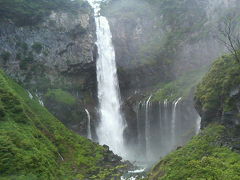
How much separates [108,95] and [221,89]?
95.8ft

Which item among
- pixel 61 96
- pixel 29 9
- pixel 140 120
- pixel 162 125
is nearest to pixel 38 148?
pixel 61 96

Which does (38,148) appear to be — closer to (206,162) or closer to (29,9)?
(206,162)

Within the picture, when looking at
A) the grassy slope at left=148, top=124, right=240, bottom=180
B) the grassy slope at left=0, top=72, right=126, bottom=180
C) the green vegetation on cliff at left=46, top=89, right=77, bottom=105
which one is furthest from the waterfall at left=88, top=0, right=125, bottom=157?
the grassy slope at left=148, top=124, right=240, bottom=180

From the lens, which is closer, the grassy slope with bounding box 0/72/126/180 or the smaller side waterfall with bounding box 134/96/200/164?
the grassy slope with bounding box 0/72/126/180

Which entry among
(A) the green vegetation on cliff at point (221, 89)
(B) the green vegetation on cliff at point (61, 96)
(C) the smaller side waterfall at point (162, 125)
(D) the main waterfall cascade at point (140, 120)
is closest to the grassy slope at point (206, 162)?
(A) the green vegetation on cliff at point (221, 89)

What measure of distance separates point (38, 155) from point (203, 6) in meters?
46.3

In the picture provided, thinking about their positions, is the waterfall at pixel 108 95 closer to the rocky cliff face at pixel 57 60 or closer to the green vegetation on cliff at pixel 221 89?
the rocky cliff face at pixel 57 60

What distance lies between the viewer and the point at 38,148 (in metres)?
29.2

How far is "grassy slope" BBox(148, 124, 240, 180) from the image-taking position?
1700cm

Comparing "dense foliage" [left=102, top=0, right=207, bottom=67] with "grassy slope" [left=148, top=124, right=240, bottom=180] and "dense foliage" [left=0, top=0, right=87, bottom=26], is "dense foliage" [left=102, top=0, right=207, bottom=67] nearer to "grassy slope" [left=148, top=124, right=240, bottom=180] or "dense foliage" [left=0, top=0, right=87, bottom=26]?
"dense foliage" [left=0, top=0, right=87, bottom=26]

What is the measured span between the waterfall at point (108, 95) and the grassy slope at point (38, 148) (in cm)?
1102

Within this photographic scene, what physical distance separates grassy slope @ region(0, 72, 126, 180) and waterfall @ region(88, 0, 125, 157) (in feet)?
36.2

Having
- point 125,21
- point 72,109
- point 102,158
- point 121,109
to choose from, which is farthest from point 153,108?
point 125,21

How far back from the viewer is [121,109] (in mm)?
54906
